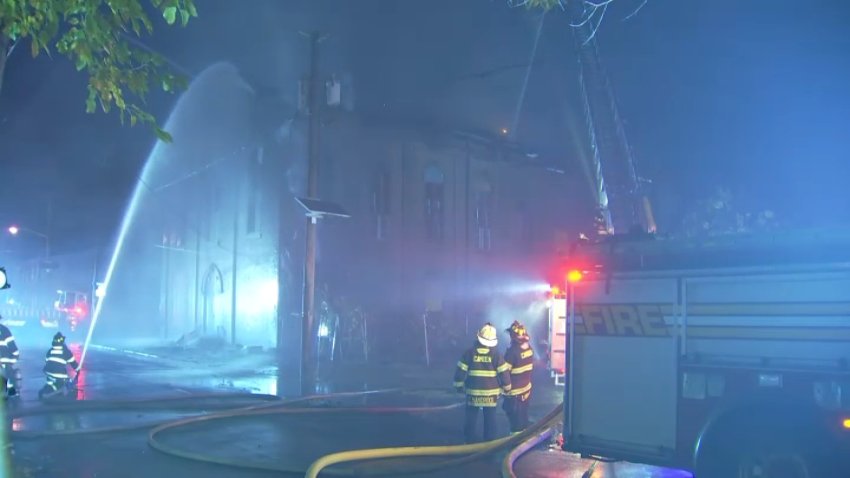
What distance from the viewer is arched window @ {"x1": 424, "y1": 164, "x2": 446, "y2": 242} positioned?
87.5 ft

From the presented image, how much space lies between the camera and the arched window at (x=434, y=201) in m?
26.7

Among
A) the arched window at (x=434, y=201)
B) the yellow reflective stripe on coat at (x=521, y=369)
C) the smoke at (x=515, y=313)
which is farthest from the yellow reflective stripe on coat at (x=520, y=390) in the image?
the smoke at (x=515, y=313)

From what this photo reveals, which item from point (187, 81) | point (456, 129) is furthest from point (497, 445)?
point (456, 129)

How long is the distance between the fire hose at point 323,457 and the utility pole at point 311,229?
5.75ft

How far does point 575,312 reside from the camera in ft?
22.4

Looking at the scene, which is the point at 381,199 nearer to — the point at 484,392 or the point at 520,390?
the point at 520,390

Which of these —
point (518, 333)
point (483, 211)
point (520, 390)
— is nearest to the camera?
point (520, 390)

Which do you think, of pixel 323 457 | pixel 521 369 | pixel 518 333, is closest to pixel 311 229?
pixel 518 333

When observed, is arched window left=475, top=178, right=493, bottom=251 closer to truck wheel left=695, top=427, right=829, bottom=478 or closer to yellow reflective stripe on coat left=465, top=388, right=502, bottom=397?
yellow reflective stripe on coat left=465, top=388, right=502, bottom=397

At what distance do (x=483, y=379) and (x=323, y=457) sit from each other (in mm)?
2565

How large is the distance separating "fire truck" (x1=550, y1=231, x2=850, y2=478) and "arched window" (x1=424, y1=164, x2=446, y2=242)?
19.8 m

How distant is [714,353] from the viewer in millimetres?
5707

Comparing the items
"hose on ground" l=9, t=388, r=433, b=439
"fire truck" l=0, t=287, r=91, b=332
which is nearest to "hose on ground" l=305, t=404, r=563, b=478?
"hose on ground" l=9, t=388, r=433, b=439

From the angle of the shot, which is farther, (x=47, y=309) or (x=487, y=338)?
(x=47, y=309)
